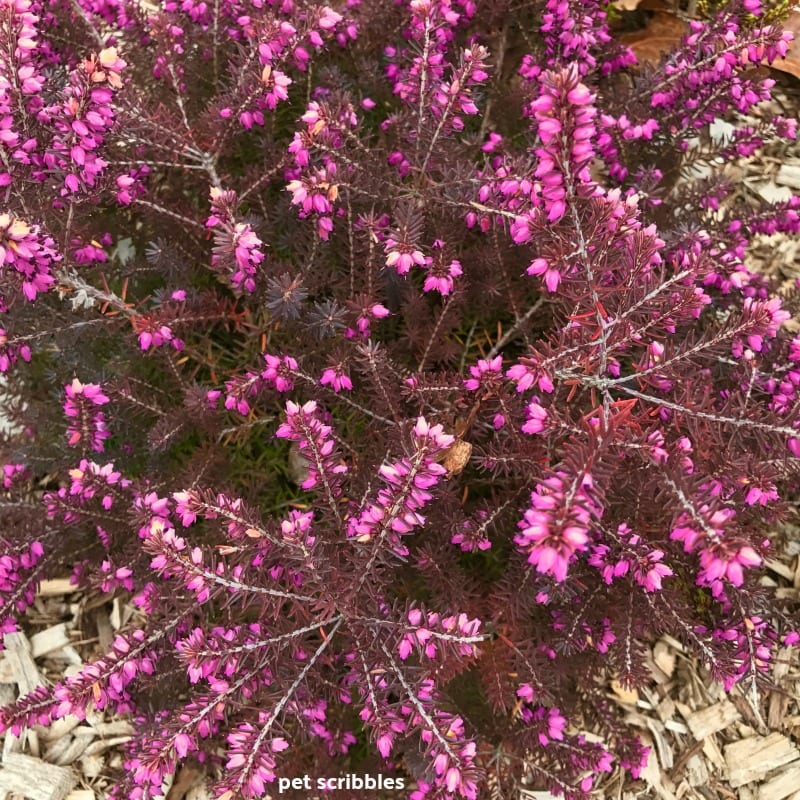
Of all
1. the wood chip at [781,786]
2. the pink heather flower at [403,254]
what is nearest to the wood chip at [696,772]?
the wood chip at [781,786]

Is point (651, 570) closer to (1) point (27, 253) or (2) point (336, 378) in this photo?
(2) point (336, 378)

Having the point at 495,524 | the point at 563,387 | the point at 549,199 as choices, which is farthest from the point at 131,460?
the point at 549,199

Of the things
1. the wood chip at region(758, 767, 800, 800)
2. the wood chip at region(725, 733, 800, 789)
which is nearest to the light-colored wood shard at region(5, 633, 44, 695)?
the wood chip at region(725, 733, 800, 789)

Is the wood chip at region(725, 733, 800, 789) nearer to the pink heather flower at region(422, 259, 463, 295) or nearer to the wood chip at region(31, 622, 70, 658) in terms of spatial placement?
the pink heather flower at region(422, 259, 463, 295)

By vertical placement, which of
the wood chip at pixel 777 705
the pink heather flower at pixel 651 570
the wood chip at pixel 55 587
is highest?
the pink heather flower at pixel 651 570

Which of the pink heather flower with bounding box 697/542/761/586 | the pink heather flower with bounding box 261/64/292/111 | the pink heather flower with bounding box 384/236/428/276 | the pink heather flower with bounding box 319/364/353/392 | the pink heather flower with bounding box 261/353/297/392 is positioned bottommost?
the pink heather flower with bounding box 319/364/353/392

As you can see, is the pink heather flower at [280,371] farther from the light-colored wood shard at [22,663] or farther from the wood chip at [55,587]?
the light-colored wood shard at [22,663]

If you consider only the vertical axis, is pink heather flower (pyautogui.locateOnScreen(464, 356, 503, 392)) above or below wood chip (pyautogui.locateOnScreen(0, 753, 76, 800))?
above
